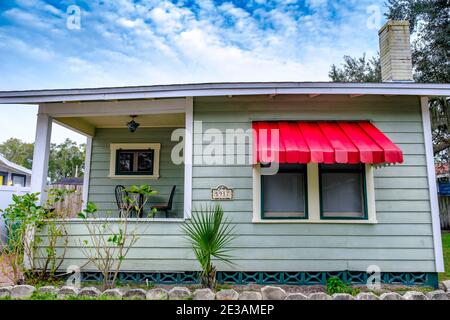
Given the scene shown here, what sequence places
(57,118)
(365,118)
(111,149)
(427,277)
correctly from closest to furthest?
(427,277) → (365,118) → (57,118) → (111,149)

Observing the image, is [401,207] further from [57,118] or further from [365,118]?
[57,118]

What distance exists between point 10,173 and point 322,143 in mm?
18494

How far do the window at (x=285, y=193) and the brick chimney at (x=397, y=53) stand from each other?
2389 mm

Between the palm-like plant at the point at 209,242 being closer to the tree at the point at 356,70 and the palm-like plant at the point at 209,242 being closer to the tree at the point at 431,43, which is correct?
the tree at the point at 431,43

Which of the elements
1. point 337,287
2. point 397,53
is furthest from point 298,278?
point 397,53

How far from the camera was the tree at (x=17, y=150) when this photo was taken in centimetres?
3594

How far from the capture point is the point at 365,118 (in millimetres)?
4855

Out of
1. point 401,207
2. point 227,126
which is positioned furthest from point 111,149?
point 401,207

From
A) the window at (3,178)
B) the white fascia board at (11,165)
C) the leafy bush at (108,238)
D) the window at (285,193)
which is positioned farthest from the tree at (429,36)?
the window at (3,178)

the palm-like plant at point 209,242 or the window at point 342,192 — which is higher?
the window at point 342,192

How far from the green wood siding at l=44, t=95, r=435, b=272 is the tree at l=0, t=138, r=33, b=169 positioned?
38842 mm

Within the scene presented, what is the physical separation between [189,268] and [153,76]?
44.3 feet

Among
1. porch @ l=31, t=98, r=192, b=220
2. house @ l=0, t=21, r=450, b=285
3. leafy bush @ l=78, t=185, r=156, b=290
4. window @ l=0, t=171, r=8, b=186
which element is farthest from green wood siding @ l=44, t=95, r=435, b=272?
window @ l=0, t=171, r=8, b=186

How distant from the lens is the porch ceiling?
6055mm
